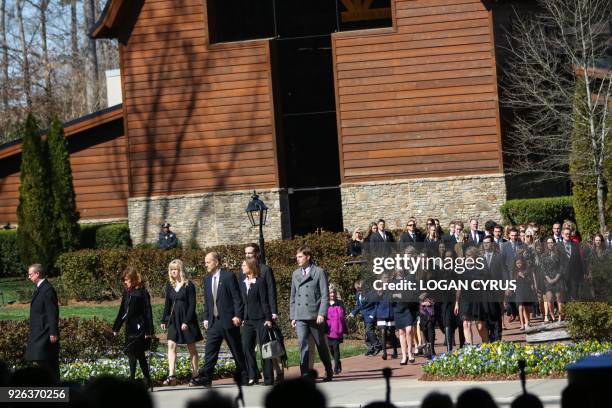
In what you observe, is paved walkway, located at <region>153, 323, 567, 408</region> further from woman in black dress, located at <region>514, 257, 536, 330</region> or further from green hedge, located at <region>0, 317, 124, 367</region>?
green hedge, located at <region>0, 317, 124, 367</region>

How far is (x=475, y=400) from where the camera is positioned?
5.13 meters

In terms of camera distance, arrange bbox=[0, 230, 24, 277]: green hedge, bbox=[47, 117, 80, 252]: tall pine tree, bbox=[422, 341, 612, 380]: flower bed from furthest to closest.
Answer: bbox=[0, 230, 24, 277]: green hedge → bbox=[47, 117, 80, 252]: tall pine tree → bbox=[422, 341, 612, 380]: flower bed

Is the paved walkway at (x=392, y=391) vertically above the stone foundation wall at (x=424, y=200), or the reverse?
the stone foundation wall at (x=424, y=200)

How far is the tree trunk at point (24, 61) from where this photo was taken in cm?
5450

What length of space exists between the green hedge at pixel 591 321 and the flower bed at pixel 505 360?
47 cm

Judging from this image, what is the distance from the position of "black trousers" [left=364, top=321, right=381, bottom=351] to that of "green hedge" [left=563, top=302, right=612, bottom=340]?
3.51m

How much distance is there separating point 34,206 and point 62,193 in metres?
0.92

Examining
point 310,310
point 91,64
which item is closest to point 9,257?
point 310,310

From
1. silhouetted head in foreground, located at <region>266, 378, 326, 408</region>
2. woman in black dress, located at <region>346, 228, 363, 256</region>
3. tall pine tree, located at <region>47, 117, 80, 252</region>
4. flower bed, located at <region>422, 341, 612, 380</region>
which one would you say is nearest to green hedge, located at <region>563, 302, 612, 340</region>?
flower bed, located at <region>422, 341, 612, 380</region>

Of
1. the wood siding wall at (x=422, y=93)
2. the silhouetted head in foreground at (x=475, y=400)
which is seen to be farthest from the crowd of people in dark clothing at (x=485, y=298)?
the wood siding wall at (x=422, y=93)

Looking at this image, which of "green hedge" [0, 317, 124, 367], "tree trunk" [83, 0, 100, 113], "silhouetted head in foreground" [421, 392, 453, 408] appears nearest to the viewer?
"silhouetted head in foreground" [421, 392, 453, 408]

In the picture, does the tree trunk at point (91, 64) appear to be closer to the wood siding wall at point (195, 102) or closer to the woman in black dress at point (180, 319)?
the wood siding wall at point (195, 102)

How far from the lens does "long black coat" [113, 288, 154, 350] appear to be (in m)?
15.6

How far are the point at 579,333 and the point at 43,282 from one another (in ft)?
23.2
